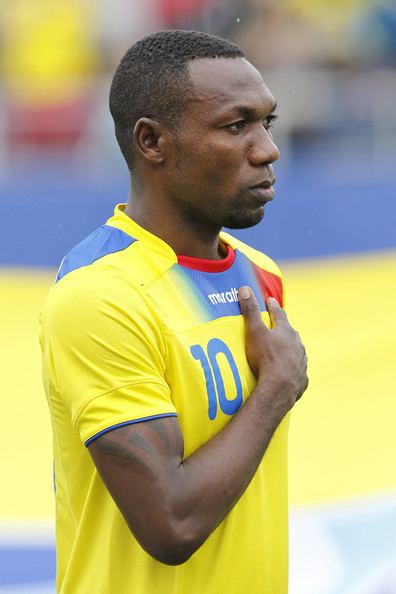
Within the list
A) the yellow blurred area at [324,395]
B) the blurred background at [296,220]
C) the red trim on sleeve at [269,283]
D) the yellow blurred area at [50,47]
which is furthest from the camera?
the yellow blurred area at [50,47]

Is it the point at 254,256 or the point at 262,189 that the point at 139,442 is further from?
the point at 254,256

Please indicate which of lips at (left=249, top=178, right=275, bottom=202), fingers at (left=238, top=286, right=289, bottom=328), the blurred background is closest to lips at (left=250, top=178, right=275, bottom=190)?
lips at (left=249, top=178, right=275, bottom=202)

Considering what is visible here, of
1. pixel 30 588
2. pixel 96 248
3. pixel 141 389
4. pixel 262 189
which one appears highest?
pixel 262 189

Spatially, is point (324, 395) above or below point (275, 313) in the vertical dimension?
below

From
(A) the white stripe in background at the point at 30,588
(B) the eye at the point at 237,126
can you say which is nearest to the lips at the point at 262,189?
(B) the eye at the point at 237,126

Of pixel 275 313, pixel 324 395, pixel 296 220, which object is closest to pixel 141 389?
pixel 275 313

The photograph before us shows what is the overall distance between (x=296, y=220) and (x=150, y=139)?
423 cm

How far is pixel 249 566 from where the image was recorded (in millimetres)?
2076

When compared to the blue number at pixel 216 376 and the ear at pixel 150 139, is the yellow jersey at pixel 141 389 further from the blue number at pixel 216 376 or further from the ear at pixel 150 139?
the ear at pixel 150 139

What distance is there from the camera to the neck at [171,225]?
6.95 feet

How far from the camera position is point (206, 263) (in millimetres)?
2158

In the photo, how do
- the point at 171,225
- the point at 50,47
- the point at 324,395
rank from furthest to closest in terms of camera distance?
the point at 50,47, the point at 324,395, the point at 171,225

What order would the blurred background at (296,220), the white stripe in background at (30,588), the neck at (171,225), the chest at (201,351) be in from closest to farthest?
the chest at (201,351)
the neck at (171,225)
the white stripe in background at (30,588)
the blurred background at (296,220)

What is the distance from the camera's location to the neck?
83.4 inches
